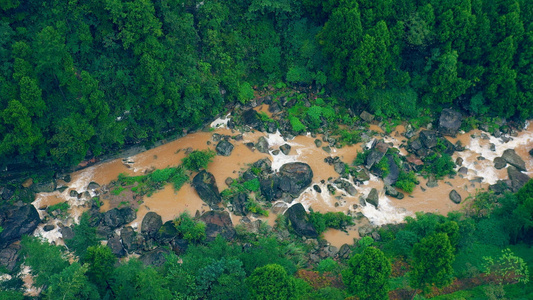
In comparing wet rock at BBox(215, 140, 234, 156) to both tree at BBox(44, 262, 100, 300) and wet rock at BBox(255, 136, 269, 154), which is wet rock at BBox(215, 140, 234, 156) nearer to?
wet rock at BBox(255, 136, 269, 154)

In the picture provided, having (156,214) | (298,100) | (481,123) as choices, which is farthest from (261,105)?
(481,123)

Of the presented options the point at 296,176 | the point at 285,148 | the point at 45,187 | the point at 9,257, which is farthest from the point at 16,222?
the point at 285,148

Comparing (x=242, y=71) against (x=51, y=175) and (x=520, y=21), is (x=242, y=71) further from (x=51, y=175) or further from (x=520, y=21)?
(x=520, y=21)

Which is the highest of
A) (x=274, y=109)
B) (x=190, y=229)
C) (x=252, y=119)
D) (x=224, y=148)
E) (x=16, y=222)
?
(x=274, y=109)

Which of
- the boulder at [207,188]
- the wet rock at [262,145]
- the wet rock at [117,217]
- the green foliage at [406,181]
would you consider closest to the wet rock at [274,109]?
the wet rock at [262,145]

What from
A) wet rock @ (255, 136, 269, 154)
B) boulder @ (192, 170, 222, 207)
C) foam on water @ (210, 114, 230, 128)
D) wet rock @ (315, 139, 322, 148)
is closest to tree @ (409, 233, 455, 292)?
wet rock @ (315, 139, 322, 148)

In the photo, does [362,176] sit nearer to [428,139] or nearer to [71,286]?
[428,139]
